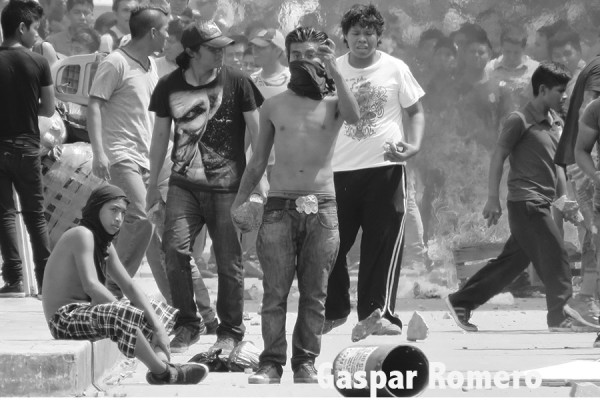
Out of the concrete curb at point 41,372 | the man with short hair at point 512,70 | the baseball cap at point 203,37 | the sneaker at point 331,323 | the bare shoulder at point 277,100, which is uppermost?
the baseball cap at point 203,37

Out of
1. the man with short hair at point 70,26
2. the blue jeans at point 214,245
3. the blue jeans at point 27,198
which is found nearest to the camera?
the blue jeans at point 214,245

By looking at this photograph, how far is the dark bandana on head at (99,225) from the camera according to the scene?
28.5ft

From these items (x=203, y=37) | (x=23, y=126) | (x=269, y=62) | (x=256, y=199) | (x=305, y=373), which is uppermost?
(x=203, y=37)

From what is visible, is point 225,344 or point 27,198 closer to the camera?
point 225,344

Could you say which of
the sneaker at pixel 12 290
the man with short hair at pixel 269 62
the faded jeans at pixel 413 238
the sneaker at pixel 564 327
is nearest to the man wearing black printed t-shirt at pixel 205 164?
the sneaker at pixel 12 290

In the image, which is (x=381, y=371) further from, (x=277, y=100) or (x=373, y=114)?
(x=373, y=114)

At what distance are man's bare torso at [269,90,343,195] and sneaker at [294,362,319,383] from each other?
2.79 ft

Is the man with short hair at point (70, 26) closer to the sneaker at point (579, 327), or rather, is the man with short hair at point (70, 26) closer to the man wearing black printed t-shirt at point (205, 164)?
the man wearing black printed t-shirt at point (205, 164)

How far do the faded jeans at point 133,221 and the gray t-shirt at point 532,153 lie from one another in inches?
99.7

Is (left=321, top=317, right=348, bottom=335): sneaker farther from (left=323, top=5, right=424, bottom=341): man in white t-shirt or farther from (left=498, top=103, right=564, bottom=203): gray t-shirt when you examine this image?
(left=498, top=103, right=564, bottom=203): gray t-shirt

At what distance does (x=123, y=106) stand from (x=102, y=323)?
278 cm

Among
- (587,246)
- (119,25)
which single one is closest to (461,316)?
(587,246)

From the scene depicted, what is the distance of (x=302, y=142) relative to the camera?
8.47 m

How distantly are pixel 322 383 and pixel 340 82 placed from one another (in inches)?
60.4
